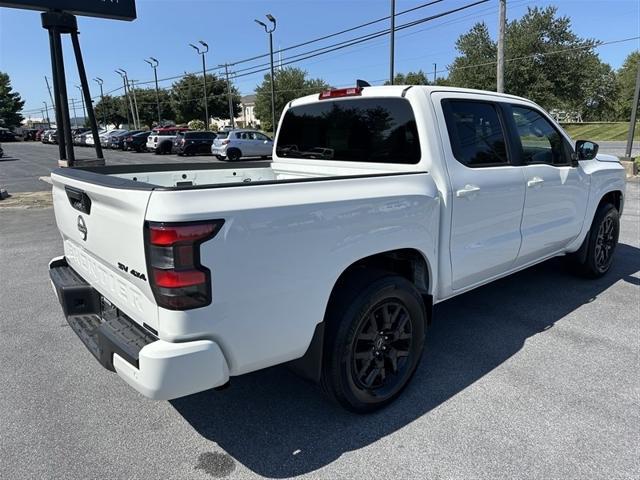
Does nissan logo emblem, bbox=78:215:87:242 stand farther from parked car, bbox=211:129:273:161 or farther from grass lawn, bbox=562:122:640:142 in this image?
grass lawn, bbox=562:122:640:142

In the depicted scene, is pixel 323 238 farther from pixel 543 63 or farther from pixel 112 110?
pixel 112 110

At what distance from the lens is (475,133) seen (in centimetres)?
346

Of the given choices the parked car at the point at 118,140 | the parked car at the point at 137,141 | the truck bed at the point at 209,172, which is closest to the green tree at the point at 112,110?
the parked car at the point at 118,140

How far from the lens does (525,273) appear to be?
5570 mm

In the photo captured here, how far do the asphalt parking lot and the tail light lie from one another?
1.01m

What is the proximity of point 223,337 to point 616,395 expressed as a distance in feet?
8.57

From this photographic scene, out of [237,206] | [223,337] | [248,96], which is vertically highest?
[248,96]

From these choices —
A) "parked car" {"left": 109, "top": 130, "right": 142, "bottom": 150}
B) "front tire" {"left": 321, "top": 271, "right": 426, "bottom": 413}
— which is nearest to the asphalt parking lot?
"front tire" {"left": 321, "top": 271, "right": 426, "bottom": 413}

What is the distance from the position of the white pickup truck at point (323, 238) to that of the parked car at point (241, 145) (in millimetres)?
20818

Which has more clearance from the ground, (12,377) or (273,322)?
(273,322)

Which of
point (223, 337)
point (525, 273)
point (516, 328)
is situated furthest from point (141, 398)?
point (525, 273)

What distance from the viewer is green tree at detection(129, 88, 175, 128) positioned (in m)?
70.5

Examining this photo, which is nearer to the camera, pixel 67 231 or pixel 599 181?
pixel 67 231

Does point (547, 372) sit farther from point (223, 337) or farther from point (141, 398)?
point (141, 398)
